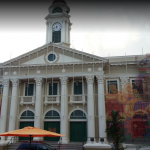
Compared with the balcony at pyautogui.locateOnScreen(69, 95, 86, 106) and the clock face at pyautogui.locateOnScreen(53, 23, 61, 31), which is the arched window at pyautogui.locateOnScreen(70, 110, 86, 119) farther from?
the clock face at pyautogui.locateOnScreen(53, 23, 61, 31)

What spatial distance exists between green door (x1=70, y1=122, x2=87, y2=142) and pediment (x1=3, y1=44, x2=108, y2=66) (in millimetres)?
7491

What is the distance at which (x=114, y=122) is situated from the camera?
18234mm

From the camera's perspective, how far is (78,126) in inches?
972

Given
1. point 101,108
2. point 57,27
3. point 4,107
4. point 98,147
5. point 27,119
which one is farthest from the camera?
point 57,27

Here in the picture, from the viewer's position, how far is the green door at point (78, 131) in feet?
79.5

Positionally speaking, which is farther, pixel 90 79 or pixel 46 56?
pixel 46 56

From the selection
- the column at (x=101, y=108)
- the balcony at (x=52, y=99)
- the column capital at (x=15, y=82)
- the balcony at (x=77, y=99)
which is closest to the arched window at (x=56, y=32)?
the column capital at (x=15, y=82)

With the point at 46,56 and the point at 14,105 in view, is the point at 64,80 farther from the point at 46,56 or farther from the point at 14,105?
the point at 14,105

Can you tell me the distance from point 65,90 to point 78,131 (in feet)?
16.5

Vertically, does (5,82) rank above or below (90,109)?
above

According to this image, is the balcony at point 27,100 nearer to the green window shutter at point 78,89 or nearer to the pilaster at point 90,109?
the green window shutter at point 78,89

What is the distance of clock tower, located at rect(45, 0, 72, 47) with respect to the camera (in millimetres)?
30780

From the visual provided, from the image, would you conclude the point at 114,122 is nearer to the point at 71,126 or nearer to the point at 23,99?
the point at 71,126

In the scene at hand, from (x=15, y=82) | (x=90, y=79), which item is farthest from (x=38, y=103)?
(x=90, y=79)
